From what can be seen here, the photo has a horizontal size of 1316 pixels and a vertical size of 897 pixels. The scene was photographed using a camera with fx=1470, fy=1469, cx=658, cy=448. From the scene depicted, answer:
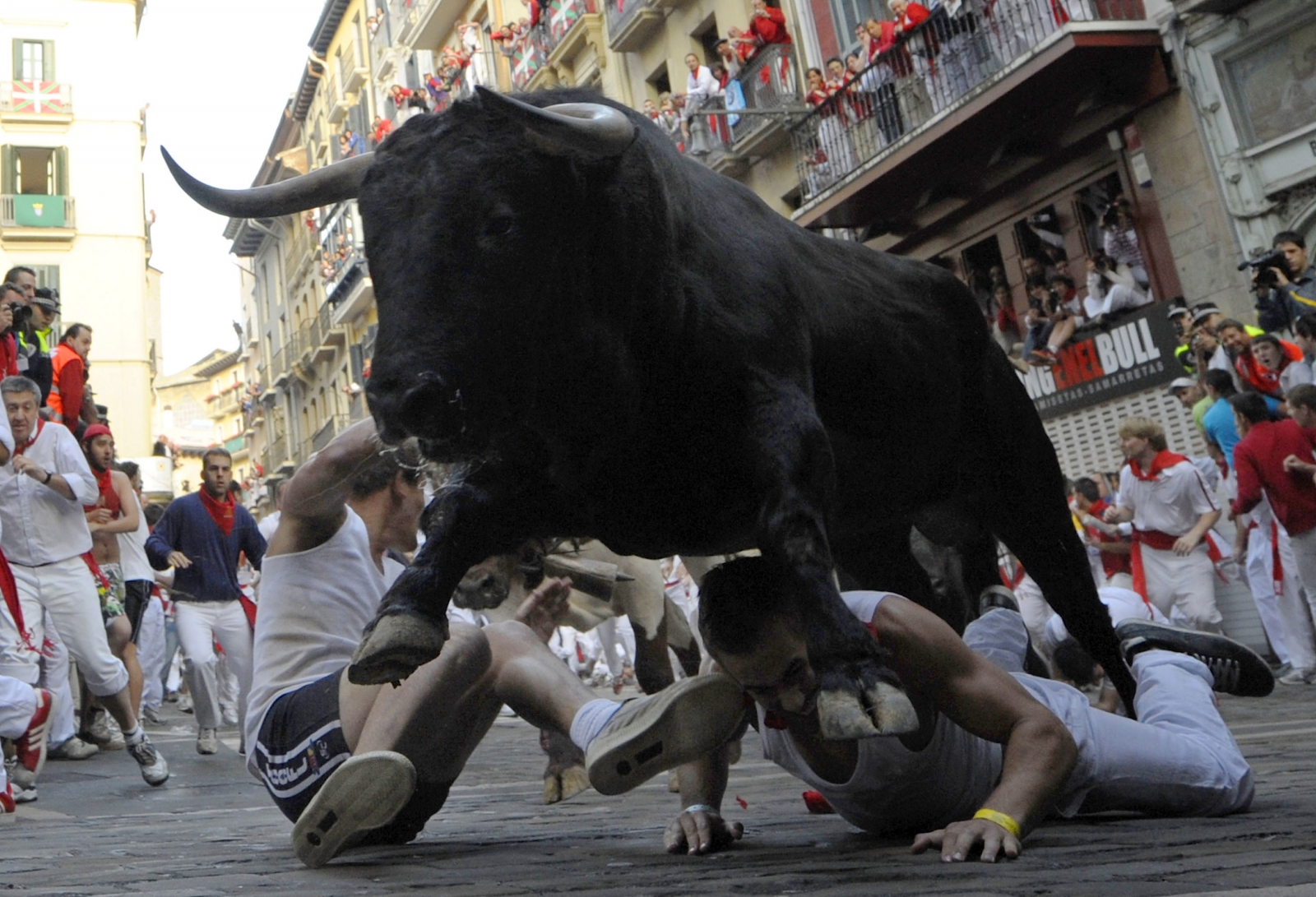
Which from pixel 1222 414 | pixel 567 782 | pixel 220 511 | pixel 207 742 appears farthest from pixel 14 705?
pixel 1222 414

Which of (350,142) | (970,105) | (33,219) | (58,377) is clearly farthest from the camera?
(350,142)

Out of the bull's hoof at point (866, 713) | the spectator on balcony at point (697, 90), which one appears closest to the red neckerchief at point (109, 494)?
the bull's hoof at point (866, 713)

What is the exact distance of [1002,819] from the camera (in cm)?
332

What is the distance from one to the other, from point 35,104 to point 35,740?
137ft

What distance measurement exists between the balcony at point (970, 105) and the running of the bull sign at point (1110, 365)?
7.74ft

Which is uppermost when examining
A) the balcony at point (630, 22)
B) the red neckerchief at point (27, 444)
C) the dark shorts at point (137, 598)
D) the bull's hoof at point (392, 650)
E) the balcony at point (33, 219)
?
the balcony at point (33, 219)

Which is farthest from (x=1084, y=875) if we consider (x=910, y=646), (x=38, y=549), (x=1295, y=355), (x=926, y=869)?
(x=1295, y=355)

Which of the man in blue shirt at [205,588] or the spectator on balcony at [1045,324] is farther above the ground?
the spectator on balcony at [1045,324]

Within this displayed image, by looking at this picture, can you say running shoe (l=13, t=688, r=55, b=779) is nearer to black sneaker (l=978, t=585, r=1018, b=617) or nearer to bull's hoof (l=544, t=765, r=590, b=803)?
bull's hoof (l=544, t=765, r=590, b=803)

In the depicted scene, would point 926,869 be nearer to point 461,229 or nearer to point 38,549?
point 461,229

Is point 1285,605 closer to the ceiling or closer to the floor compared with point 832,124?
closer to the floor

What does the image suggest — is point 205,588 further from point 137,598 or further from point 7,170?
point 7,170

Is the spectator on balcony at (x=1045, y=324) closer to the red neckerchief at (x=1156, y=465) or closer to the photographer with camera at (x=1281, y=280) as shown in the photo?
the photographer with camera at (x=1281, y=280)

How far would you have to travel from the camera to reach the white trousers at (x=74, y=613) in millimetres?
8219
